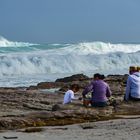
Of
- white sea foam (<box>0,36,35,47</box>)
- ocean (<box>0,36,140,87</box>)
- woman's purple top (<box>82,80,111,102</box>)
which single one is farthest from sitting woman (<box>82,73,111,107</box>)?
white sea foam (<box>0,36,35,47</box>)

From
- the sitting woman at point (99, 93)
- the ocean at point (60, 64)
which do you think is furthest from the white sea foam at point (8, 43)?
the sitting woman at point (99, 93)

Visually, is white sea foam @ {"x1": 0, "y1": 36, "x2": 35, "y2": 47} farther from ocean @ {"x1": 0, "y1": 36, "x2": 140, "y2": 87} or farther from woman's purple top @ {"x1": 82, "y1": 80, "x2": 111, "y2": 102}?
woman's purple top @ {"x1": 82, "y1": 80, "x2": 111, "y2": 102}

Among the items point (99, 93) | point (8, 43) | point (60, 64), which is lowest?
point (99, 93)

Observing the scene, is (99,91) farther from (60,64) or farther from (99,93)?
(60,64)

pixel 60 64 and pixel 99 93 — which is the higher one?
pixel 60 64

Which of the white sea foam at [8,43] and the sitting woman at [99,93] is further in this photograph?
the white sea foam at [8,43]

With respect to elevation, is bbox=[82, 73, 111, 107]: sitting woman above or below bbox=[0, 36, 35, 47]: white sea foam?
below

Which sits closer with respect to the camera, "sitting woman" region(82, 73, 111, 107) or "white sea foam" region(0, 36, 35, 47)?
"sitting woman" region(82, 73, 111, 107)

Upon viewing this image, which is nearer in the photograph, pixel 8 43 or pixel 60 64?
pixel 60 64

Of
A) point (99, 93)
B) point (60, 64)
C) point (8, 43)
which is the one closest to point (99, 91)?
point (99, 93)

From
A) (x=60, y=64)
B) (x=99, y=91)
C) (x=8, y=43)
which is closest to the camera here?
(x=99, y=91)

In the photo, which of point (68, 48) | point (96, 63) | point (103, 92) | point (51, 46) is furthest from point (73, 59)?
point (103, 92)

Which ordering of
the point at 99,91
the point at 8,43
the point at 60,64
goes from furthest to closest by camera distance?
the point at 8,43
the point at 60,64
the point at 99,91

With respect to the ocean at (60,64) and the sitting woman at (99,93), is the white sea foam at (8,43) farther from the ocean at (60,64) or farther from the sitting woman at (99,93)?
the sitting woman at (99,93)
